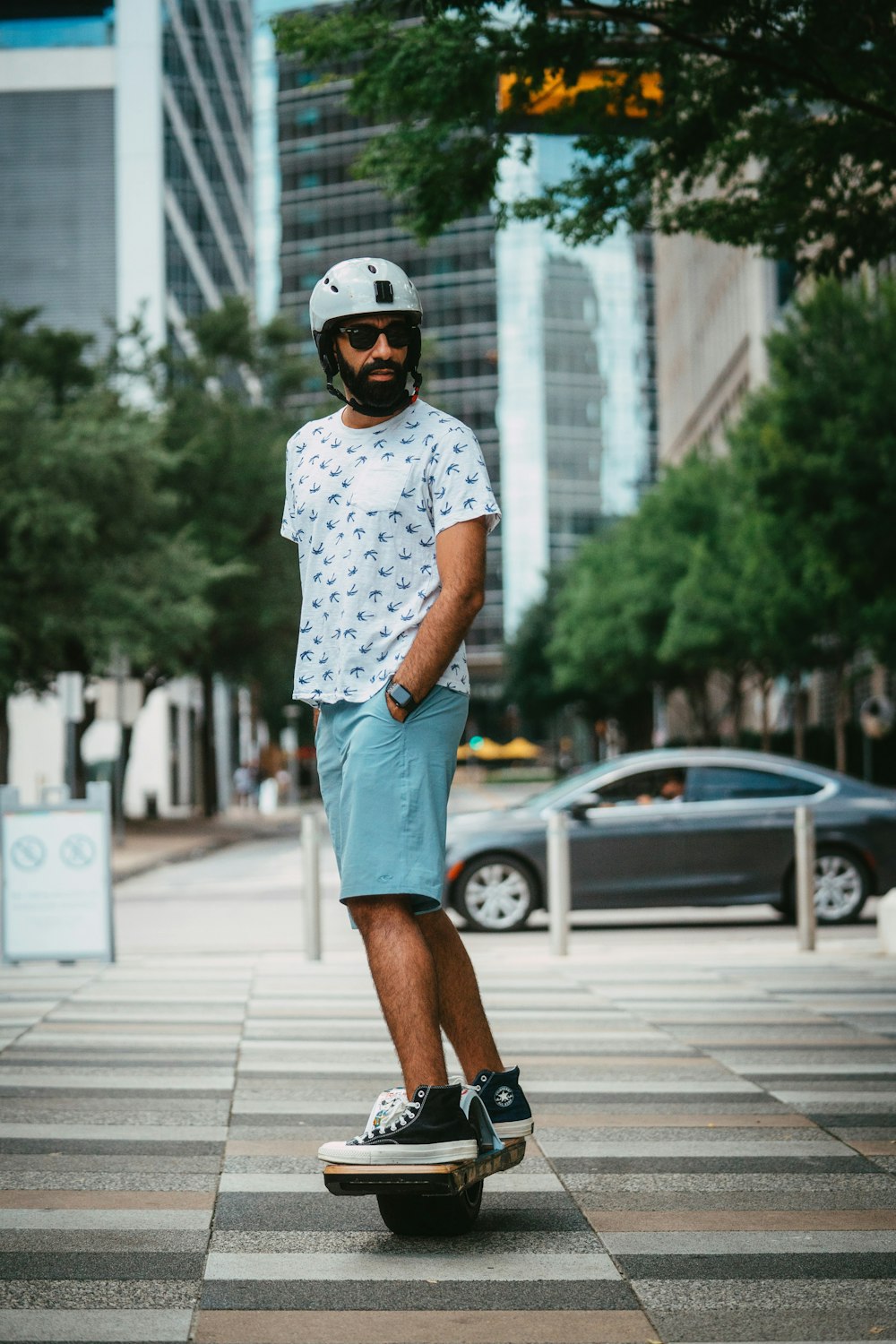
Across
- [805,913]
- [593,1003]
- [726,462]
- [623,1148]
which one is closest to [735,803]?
[805,913]

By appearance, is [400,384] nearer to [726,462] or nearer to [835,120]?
[835,120]

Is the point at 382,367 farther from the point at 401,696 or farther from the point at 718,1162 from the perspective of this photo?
the point at 718,1162

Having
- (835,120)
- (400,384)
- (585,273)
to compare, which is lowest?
(400,384)

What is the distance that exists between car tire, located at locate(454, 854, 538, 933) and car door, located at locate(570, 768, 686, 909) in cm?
41

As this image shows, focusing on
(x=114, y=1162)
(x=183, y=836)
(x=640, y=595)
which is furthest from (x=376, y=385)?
(x=640, y=595)

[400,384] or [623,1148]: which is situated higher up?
[400,384]

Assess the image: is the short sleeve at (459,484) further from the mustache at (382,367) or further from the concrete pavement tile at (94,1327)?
the concrete pavement tile at (94,1327)

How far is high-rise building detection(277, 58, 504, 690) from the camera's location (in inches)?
5438

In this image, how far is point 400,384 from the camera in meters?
4.25

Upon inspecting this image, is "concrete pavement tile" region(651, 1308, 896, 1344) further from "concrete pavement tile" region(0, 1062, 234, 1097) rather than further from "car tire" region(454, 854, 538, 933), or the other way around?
"car tire" region(454, 854, 538, 933)

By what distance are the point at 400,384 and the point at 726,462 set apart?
166 ft

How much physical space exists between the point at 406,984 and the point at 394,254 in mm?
142634

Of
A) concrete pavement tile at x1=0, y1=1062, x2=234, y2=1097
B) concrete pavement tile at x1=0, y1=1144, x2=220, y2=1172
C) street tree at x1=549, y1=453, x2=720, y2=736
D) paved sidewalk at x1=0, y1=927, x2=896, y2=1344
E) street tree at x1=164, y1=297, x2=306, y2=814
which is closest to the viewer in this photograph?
paved sidewalk at x1=0, y1=927, x2=896, y2=1344

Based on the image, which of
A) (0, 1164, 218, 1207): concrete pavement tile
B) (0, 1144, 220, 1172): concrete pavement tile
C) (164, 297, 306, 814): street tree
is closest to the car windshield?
(0, 1144, 220, 1172): concrete pavement tile
